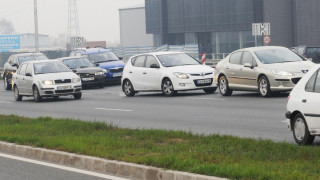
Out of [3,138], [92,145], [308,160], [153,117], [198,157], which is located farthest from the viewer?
[153,117]

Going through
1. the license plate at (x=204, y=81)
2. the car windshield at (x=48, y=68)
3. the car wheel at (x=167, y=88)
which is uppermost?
the car windshield at (x=48, y=68)

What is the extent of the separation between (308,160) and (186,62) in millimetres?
18533

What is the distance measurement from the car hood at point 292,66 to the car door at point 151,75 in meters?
5.30

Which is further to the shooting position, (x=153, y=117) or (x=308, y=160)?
(x=153, y=117)

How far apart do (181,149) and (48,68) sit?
19.2 m

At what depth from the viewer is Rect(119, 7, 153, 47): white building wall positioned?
129 m

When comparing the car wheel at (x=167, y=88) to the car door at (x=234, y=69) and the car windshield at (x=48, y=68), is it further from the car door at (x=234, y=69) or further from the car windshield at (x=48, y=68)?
the car windshield at (x=48, y=68)

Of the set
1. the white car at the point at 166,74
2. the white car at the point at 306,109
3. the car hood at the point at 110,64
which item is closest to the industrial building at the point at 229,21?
the car hood at the point at 110,64

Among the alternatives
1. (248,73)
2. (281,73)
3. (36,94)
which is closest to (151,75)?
(36,94)

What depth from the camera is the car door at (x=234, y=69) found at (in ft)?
82.0

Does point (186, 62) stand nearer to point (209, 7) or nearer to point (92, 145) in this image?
point (92, 145)

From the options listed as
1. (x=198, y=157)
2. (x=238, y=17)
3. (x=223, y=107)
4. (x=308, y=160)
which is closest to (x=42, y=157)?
(x=198, y=157)

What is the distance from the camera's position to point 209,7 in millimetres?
98625

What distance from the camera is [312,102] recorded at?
39.8ft
